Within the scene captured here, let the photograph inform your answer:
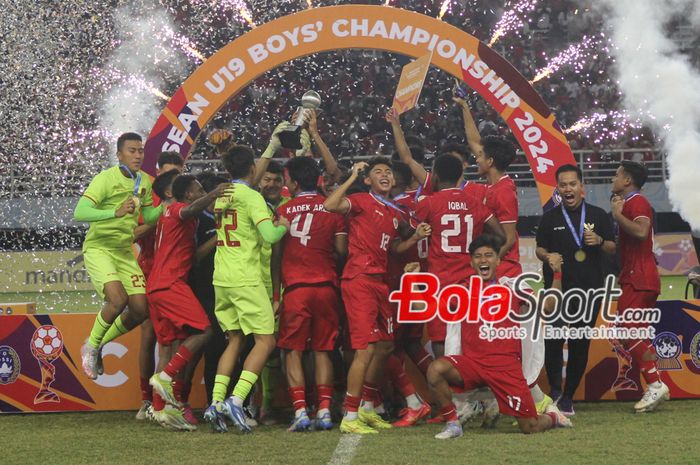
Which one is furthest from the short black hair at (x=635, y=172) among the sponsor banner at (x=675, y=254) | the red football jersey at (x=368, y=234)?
the sponsor banner at (x=675, y=254)

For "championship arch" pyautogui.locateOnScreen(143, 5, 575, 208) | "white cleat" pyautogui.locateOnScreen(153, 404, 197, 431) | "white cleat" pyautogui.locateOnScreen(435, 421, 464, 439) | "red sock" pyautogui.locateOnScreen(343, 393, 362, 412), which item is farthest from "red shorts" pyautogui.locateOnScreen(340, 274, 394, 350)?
"championship arch" pyautogui.locateOnScreen(143, 5, 575, 208)

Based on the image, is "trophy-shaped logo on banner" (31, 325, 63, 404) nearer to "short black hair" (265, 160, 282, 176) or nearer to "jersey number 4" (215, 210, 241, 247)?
"jersey number 4" (215, 210, 241, 247)

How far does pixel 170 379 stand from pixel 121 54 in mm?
17846

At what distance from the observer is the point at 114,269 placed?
325 inches

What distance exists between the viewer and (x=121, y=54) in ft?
79.1

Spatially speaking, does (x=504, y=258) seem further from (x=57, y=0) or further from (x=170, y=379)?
(x=57, y=0)

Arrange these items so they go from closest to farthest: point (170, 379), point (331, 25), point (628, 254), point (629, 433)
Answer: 1. point (629, 433)
2. point (170, 379)
3. point (628, 254)
4. point (331, 25)

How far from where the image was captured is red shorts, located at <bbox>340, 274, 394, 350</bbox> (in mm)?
7426

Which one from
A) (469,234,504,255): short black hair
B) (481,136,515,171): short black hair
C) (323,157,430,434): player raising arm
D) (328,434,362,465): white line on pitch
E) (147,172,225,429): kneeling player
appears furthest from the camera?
(481,136,515,171): short black hair

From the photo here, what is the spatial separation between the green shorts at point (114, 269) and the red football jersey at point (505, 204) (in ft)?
9.36

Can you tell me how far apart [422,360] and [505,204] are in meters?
1.38

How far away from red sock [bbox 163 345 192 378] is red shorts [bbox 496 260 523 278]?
237cm

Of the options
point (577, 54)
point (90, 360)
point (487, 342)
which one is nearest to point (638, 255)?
point (487, 342)

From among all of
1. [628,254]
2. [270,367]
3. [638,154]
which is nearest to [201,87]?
[270,367]
